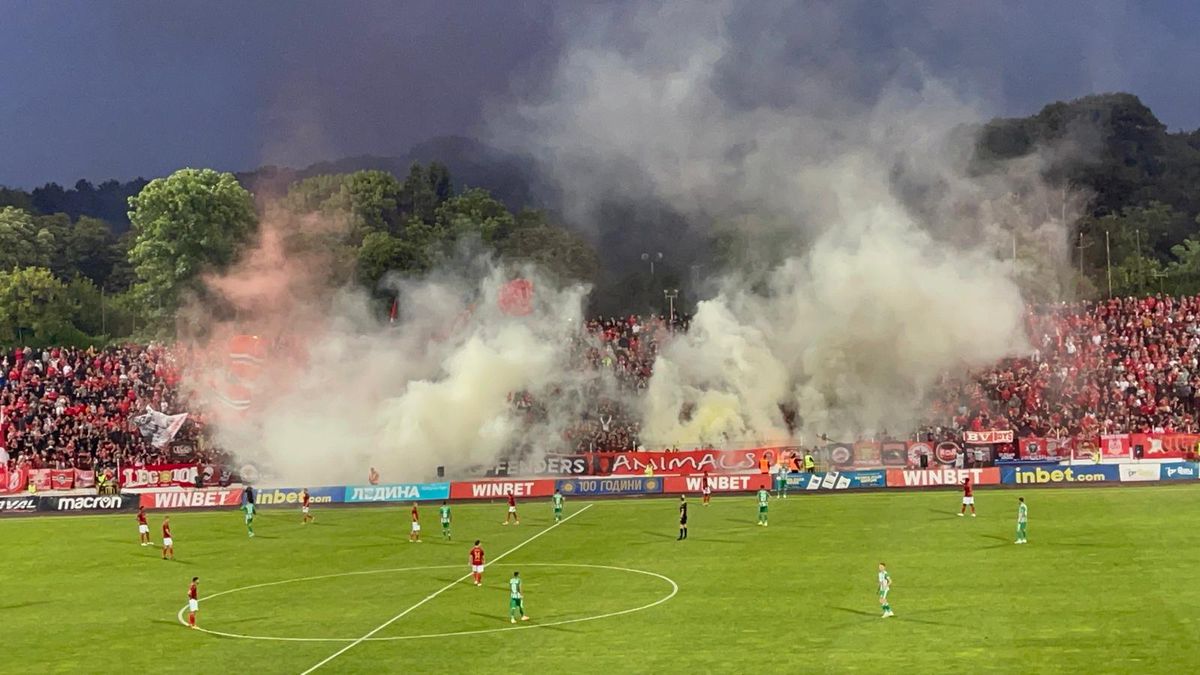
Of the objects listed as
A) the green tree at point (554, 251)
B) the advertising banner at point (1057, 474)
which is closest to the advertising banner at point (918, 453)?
the advertising banner at point (1057, 474)

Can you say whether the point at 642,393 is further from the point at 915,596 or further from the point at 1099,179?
the point at 1099,179

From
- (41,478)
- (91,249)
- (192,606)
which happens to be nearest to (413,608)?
(192,606)

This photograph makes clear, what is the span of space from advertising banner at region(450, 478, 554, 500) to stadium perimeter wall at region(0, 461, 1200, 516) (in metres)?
0.05

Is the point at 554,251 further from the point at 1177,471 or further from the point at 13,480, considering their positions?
the point at 1177,471

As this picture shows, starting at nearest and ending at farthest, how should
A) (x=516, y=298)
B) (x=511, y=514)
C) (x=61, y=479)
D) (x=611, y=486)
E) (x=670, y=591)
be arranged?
(x=670, y=591)
(x=511, y=514)
(x=611, y=486)
(x=61, y=479)
(x=516, y=298)

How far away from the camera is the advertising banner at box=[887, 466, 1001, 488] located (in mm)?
65438

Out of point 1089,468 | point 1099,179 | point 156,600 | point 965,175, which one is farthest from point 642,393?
point 1099,179

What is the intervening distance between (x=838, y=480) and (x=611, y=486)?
39.9 ft

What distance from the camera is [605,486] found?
69562 mm

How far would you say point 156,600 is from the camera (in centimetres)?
4312

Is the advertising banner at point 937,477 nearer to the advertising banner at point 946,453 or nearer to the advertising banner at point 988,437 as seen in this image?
the advertising banner at point 946,453

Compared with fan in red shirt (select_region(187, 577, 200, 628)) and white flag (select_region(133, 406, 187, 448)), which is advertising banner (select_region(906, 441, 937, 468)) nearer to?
white flag (select_region(133, 406, 187, 448))

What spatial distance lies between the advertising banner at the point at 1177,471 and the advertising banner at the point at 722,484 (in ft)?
63.7

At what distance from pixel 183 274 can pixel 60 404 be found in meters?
22.1
